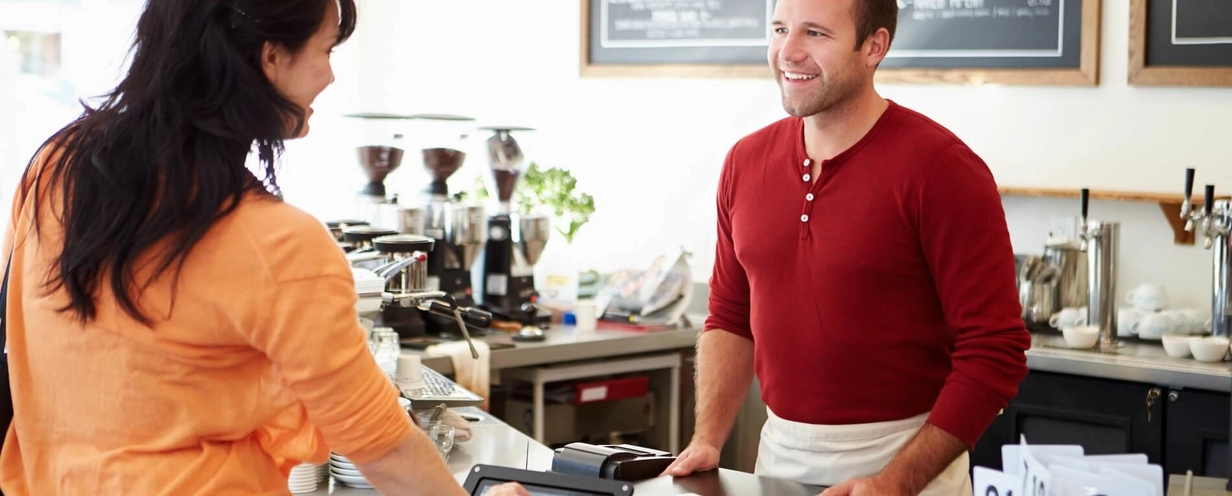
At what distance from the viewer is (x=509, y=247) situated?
3.94 m

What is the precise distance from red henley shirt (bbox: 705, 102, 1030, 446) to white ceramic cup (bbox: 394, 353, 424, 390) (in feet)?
2.24

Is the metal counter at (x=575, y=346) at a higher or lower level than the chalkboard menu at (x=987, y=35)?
lower

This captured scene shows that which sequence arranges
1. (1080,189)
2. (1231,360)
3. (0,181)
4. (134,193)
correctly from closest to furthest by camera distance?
(134,193)
(1231,360)
(1080,189)
(0,181)

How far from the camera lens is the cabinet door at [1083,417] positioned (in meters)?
3.03

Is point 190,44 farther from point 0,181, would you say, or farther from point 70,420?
point 0,181

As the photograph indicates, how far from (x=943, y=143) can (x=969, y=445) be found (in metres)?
0.44

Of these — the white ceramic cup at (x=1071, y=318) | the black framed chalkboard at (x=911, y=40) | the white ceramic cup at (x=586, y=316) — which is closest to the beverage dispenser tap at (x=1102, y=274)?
the white ceramic cup at (x=1071, y=318)

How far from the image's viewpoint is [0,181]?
3.98 meters

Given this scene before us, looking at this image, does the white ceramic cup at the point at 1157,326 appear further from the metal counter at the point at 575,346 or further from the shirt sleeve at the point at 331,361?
the shirt sleeve at the point at 331,361


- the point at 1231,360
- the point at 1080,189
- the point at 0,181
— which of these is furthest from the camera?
the point at 0,181

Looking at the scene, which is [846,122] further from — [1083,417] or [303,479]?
[1083,417]

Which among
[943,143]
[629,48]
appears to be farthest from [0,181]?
[943,143]

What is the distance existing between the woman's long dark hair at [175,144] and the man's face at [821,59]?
Result: 90 centimetres

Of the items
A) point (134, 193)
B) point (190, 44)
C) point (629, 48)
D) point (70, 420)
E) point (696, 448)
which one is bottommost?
point (696, 448)
